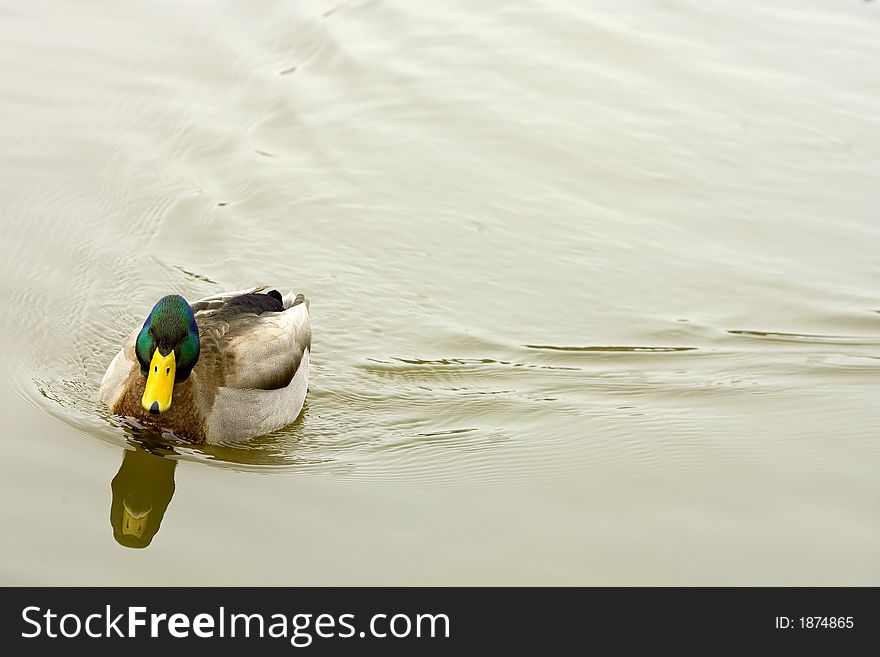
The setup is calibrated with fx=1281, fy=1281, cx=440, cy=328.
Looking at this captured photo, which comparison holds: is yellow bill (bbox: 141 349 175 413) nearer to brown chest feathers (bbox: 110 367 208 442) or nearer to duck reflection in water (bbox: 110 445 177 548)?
brown chest feathers (bbox: 110 367 208 442)

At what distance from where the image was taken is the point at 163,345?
648 centimetres

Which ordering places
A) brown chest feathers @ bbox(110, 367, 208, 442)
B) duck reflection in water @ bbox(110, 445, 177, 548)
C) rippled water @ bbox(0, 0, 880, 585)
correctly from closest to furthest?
1. duck reflection in water @ bbox(110, 445, 177, 548)
2. rippled water @ bbox(0, 0, 880, 585)
3. brown chest feathers @ bbox(110, 367, 208, 442)

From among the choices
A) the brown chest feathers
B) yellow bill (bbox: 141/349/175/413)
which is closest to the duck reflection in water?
the brown chest feathers

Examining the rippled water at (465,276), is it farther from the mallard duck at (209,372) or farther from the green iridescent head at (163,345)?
the green iridescent head at (163,345)

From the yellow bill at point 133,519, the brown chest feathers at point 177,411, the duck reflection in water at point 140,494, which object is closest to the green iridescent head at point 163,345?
the brown chest feathers at point 177,411

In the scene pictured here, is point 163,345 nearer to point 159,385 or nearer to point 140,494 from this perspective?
point 159,385

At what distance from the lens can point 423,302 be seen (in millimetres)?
8531

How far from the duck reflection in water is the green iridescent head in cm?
26

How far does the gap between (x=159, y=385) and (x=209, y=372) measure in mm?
351

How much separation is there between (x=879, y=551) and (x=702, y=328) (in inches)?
→ 105

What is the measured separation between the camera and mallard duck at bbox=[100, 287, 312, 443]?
21.3 feet

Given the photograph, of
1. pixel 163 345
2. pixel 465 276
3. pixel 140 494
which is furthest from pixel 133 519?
pixel 465 276

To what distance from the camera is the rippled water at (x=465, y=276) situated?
235 inches

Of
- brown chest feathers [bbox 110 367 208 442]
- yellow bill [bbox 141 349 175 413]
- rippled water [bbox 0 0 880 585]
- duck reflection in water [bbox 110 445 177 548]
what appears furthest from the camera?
brown chest feathers [bbox 110 367 208 442]
